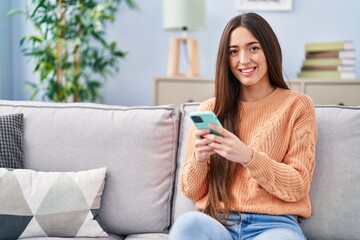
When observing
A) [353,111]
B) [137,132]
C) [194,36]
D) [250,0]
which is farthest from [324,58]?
[137,132]

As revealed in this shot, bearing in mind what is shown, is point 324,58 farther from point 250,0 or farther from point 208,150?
point 208,150

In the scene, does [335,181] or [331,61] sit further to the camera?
[331,61]

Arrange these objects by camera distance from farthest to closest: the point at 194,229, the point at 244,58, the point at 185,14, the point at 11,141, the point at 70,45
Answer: the point at 70,45 → the point at 185,14 → the point at 11,141 → the point at 244,58 → the point at 194,229

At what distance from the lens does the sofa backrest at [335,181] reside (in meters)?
1.57

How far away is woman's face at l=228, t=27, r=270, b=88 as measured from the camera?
61.3 inches

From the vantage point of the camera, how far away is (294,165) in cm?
148

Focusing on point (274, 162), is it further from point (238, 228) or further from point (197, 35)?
point (197, 35)

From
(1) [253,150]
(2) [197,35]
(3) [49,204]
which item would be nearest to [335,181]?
(1) [253,150]

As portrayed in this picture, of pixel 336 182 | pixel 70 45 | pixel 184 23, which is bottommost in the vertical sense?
pixel 336 182

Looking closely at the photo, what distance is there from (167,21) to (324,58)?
1.02 metres

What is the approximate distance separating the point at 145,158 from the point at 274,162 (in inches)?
18.7

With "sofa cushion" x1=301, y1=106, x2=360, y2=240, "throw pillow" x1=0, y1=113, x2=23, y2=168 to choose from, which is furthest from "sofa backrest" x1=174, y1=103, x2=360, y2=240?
"throw pillow" x1=0, y1=113, x2=23, y2=168

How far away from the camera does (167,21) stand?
3195mm

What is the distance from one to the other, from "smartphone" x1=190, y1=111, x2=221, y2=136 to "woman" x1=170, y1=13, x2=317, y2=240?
2cm
